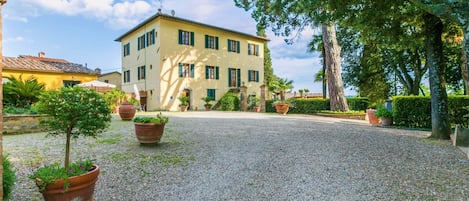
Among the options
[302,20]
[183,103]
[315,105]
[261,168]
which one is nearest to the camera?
[261,168]

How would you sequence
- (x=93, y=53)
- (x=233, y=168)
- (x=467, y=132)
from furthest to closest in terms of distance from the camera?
(x=93, y=53) → (x=467, y=132) → (x=233, y=168)

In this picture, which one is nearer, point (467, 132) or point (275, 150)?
point (275, 150)

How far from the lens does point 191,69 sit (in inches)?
799

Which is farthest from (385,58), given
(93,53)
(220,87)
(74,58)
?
(74,58)

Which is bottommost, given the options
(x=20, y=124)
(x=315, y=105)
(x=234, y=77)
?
(x=20, y=124)

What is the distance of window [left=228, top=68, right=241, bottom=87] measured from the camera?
74.2ft

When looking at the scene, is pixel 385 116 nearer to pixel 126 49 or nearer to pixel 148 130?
pixel 148 130

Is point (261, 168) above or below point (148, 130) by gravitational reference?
below

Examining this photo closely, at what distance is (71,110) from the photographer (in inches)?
107

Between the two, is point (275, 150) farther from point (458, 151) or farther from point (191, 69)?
point (191, 69)

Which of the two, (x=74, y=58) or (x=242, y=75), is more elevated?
(x=74, y=58)

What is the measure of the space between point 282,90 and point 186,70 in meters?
7.72

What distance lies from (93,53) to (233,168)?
21286 millimetres

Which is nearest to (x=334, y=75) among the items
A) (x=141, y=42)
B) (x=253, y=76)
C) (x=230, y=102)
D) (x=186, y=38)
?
(x=230, y=102)
